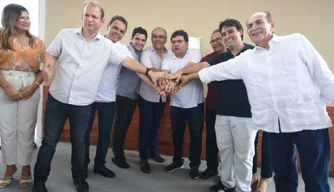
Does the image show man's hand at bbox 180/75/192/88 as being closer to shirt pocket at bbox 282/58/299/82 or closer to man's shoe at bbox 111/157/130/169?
shirt pocket at bbox 282/58/299/82

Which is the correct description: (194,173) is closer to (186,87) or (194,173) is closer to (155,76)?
(186,87)

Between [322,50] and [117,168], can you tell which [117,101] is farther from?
[322,50]

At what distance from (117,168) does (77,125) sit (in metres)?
1.05

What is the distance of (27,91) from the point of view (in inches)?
86.5

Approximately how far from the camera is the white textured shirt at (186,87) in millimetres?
2666

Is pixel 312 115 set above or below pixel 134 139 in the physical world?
above

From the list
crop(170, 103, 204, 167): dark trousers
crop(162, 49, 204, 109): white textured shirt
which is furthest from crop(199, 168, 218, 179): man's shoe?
crop(162, 49, 204, 109): white textured shirt

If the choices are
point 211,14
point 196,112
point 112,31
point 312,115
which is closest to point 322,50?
point 211,14

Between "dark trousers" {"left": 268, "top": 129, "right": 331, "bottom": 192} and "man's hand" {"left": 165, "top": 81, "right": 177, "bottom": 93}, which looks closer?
"dark trousers" {"left": 268, "top": 129, "right": 331, "bottom": 192}

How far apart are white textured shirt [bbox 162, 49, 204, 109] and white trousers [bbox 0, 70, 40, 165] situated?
130 centimetres

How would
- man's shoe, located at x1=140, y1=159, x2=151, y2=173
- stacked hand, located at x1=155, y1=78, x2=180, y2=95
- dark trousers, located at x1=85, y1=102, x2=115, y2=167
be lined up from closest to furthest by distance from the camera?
stacked hand, located at x1=155, y1=78, x2=180, y2=95 < dark trousers, located at x1=85, y1=102, x2=115, y2=167 < man's shoe, located at x1=140, y1=159, x2=151, y2=173

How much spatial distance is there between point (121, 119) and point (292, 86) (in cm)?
190

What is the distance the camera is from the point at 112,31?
8.58ft

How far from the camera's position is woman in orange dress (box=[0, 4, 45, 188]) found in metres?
2.14
